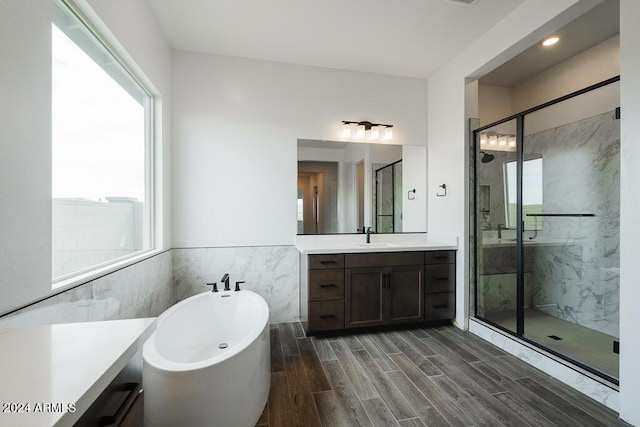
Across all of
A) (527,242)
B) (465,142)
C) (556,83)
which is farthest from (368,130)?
(556,83)

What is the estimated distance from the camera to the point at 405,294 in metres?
2.86

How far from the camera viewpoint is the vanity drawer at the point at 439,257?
2.92 m

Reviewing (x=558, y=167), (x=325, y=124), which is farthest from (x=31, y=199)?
(x=558, y=167)

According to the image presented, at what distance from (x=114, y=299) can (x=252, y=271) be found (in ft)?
4.65

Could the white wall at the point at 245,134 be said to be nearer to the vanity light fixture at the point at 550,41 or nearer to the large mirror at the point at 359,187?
the large mirror at the point at 359,187

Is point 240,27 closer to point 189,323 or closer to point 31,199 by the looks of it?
point 31,199

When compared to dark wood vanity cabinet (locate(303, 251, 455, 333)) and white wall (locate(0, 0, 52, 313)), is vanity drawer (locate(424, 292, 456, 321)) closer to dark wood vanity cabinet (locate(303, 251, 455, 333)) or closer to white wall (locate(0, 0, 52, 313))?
dark wood vanity cabinet (locate(303, 251, 455, 333))

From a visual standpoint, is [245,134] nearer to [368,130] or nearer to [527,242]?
[368,130]

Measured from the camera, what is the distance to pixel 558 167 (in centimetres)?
296

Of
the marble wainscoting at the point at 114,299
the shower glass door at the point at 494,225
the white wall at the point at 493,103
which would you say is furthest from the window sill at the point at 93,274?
the white wall at the point at 493,103

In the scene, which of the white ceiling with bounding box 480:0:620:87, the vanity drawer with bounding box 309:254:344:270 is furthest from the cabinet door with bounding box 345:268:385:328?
the white ceiling with bounding box 480:0:620:87

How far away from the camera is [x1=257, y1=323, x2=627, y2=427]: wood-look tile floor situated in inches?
64.5

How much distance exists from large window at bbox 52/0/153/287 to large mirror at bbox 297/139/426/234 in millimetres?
1568

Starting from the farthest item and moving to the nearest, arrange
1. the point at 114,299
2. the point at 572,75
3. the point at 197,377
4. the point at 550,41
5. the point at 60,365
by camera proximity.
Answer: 1. the point at 572,75
2. the point at 550,41
3. the point at 114,299
4. the point at 197,377
5. the point at 60,365
